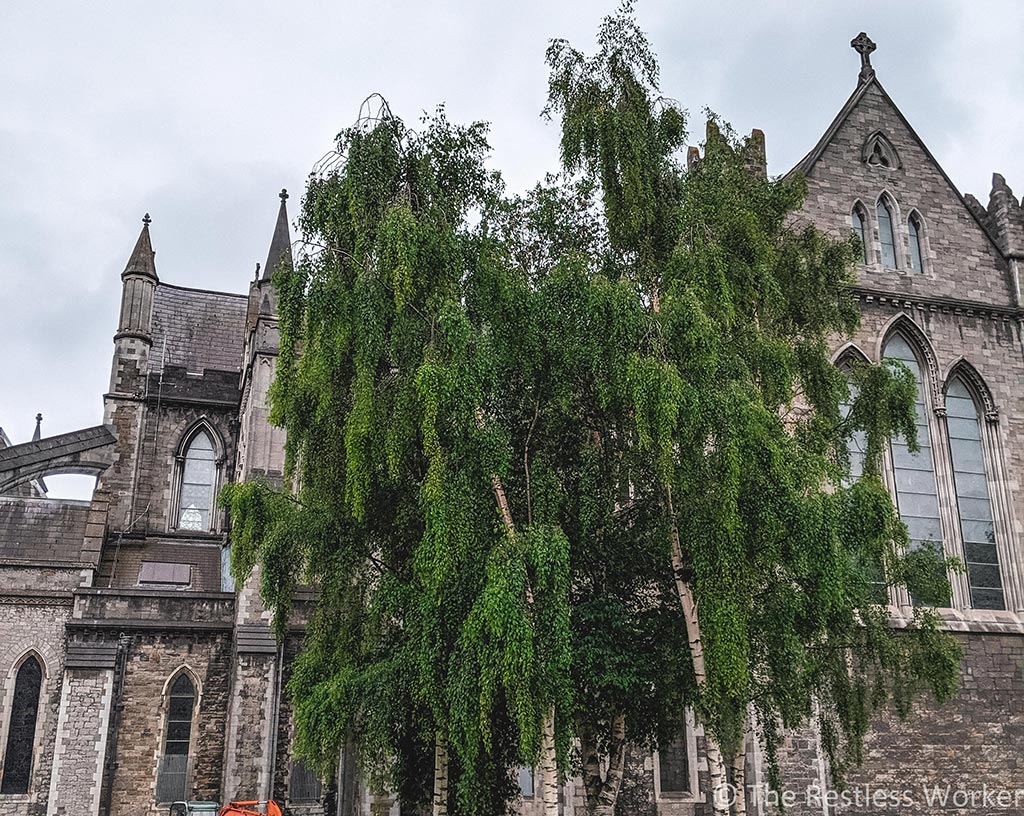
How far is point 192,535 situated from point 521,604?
17086mm

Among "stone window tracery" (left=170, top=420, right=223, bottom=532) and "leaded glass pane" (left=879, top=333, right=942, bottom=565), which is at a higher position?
"stone window tracery" (left=170, top=420, right=223, bottom=532)

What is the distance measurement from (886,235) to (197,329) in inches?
753

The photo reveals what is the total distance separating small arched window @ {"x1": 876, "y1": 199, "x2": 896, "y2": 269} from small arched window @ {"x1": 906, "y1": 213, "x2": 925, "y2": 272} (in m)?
0.39

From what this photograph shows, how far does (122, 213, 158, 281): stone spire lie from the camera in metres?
27.7

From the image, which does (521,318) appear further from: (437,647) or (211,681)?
(211,681)

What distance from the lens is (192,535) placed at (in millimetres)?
26016

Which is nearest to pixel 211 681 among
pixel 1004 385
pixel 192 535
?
pixel 192 535

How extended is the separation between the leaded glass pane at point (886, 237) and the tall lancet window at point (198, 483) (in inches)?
692

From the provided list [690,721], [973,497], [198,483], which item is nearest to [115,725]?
[198,483]

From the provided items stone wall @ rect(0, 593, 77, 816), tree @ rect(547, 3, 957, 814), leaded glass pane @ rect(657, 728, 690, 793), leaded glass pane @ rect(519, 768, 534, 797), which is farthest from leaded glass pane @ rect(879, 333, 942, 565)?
stone wall @ rect(0, 593, 77, 816)

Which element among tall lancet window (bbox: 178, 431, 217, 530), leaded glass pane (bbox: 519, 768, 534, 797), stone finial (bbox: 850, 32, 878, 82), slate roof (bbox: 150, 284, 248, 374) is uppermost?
stone finial (bbox: 850, 32, 878, 82)

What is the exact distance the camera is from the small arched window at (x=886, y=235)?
843 inches

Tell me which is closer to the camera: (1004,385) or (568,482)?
(568,482)

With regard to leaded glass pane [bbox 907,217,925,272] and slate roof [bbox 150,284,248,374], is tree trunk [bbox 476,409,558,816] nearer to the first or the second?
leaded glass pane [bbox 907,217,925,272]
